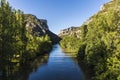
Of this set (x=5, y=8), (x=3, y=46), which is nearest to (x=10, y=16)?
(x=5, y=8)

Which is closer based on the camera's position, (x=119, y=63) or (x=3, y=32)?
(x=119, y=63)

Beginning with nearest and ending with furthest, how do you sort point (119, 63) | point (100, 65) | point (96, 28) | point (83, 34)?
point (119, 63) < point (100, 65) < point (96, 28) < point (83, 34)

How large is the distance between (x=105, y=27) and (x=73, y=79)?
661 inches

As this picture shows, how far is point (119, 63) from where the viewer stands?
45.3 m

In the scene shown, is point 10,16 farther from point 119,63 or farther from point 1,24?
point 119,63

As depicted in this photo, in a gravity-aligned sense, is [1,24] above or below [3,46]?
above

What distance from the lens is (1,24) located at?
206 feet

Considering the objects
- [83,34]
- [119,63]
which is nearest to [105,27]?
[119,63]

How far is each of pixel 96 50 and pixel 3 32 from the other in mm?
24740

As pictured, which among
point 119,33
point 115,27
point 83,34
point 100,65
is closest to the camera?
point 100,65

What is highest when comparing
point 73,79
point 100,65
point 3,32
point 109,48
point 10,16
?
point 10,16

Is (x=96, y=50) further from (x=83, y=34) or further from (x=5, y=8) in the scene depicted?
(x=83, y=34)

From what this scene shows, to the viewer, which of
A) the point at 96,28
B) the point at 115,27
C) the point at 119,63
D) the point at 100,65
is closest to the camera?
the point at 119,63

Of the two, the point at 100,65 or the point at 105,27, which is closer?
the point at 100,65
